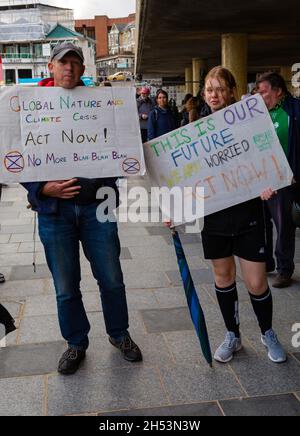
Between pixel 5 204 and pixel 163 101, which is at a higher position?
pixel 163 101

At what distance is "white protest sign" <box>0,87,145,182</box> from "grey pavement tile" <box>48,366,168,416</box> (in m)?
1.23

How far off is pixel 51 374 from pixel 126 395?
56 centimetres

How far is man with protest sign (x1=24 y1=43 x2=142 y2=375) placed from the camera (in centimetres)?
323

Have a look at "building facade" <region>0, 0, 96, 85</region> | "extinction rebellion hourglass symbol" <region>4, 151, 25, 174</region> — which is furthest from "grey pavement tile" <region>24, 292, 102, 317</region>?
"building facade" <region>0, 0, 96, 85</region>

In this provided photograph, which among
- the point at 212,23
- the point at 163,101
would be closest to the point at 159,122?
the point at 163,101

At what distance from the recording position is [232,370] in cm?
338

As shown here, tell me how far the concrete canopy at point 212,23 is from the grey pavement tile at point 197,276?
4.54 meters

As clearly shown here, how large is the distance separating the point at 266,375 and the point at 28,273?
9.86 ft

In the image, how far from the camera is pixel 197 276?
5.31m

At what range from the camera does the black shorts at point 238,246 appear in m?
3.31

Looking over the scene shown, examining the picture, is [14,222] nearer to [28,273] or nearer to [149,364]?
[28,273]

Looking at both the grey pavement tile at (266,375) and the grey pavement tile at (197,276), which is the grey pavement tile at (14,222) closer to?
the grey pavement tile at (197,276)
